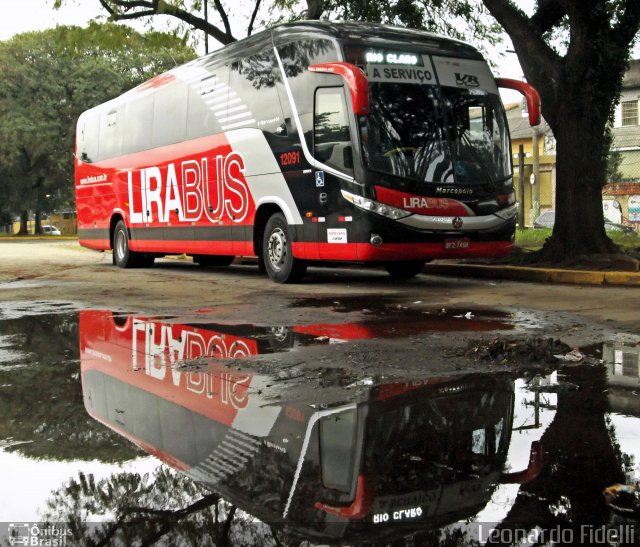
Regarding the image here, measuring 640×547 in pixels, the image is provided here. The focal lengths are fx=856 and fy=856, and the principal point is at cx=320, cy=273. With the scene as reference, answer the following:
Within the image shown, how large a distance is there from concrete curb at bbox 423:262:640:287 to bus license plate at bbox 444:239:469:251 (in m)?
1.68

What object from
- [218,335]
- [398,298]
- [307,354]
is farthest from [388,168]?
[307,354]

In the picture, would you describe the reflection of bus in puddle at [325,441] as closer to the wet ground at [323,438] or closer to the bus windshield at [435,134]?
the wet ground at [323,438]

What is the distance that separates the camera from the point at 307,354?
635cm

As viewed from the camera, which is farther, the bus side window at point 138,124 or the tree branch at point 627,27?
the bus side window at point 138,124

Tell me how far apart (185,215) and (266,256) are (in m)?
3.25

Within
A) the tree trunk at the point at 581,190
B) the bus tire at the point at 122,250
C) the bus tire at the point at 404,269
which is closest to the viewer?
the tree trunk at the point at 581,190

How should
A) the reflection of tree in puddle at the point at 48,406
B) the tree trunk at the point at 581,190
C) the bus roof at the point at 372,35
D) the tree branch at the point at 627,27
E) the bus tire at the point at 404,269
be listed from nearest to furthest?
1. the reflection of tree in puddle at the point at 48,406
2. the bus roof at the point at 372,35
3. the tree branch at the point at 627,27
4. the tree trunk at the point at 581,190
5. the bus tire at the point at 404,269

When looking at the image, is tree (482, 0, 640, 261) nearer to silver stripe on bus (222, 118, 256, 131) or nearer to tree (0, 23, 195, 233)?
silver stripe on bus (222, 118, 256, 131)

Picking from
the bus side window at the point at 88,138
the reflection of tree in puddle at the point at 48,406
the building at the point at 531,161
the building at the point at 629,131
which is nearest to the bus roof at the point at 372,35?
the reflection of tree in puddle at the point at 48,406

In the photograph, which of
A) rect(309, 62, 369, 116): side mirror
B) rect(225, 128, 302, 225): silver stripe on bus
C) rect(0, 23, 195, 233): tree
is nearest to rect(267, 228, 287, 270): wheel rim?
rect(225, 128, 302, 225): silver stripe on bus

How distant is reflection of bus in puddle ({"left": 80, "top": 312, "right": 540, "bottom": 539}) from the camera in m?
3.09

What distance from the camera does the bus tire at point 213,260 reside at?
19547mm

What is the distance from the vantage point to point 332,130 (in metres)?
12.1

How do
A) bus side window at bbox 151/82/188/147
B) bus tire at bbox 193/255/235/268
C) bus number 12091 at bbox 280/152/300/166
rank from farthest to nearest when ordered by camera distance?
bus tire at bbox 193/255/235/268, bus side window at bbox 151/82/188/147, bus number 12091 at bbox 280/152/300/166
